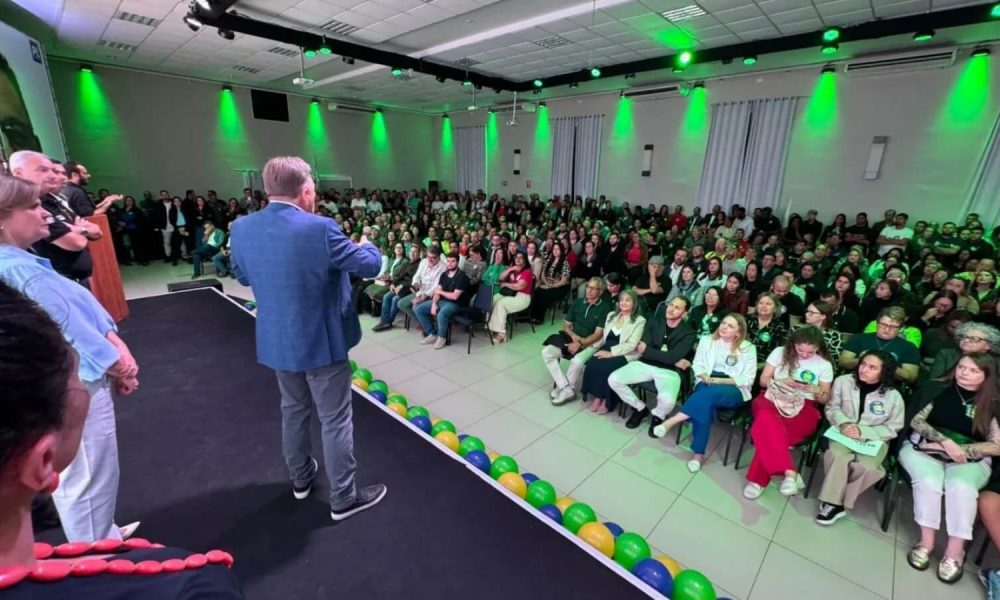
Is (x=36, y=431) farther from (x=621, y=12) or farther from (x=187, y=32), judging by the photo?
(x=187, y=32)

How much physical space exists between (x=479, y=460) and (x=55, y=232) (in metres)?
2.42

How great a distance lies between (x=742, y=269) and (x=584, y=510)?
4.30 m

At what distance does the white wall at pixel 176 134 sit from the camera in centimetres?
898

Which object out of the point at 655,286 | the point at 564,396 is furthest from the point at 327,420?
the point at 655,286

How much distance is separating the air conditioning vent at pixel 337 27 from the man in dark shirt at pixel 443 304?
4.10m

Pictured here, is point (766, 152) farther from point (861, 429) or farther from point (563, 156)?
point (861, 429)

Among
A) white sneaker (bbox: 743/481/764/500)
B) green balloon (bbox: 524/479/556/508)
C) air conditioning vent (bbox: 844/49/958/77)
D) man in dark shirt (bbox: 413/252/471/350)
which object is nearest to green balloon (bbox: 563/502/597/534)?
green balloon (bbox: 524/479/556/508)

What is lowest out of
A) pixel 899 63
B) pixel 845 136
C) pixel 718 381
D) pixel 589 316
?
pixel 718 381

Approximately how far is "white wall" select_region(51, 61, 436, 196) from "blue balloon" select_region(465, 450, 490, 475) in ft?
37.5

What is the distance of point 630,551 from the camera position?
6.61 ft

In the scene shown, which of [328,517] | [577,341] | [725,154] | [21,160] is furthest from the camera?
[725,154]

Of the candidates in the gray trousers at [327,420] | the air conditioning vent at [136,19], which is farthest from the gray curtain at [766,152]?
the air conditioning vent at [136,19]

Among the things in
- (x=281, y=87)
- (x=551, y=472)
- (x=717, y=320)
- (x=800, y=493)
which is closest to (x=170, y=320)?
(x=551, y=472)

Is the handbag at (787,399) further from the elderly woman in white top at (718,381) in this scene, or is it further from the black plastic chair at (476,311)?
the black plastic chair at (476,311)
